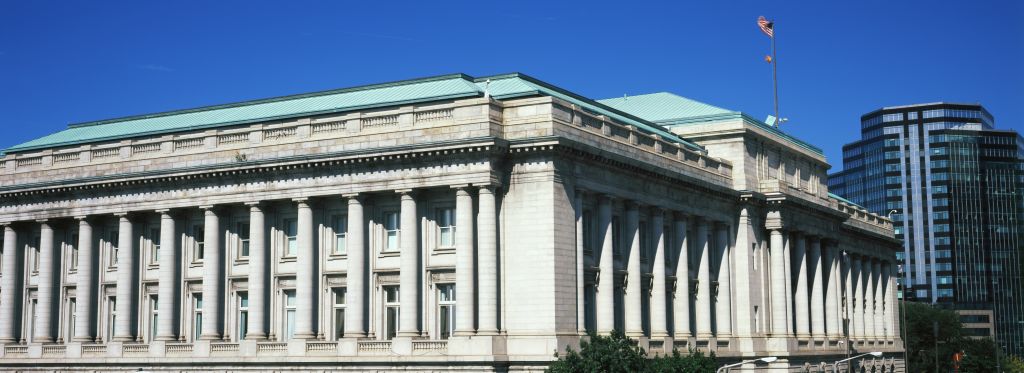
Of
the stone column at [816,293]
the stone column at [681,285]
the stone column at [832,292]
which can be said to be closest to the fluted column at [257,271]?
the stone column at [681,285]

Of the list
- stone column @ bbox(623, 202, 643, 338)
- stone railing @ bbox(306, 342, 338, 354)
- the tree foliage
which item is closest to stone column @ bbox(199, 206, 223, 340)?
stone railing @ bbox(306, 342, 338, 354)

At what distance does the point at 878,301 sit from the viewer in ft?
394

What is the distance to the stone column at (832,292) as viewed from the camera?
337 ft

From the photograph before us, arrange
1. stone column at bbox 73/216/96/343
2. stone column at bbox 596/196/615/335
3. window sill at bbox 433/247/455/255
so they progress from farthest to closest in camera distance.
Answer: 1. stone column at bbox 73/216/96/343
2. stone column at bbox 596/196/615/335
3. window sill at bbox 433/247/455/255

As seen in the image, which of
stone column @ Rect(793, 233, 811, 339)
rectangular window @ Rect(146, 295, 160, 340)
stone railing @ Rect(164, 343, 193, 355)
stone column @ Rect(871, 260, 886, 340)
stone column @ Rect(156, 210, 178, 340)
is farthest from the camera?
stone column @ Rect(871, 260, 886, 340)

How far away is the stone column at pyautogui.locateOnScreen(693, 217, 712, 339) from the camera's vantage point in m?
82.1

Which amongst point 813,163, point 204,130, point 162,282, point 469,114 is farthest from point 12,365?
point 813,163

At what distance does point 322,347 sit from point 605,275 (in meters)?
14.8

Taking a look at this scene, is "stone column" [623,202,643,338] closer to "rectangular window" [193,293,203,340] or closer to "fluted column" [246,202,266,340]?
"fluted column" [246,202,266,340]

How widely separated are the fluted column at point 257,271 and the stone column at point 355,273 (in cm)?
544

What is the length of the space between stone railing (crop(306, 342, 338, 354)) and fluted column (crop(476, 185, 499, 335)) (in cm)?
762

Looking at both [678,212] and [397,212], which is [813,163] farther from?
[397,212]

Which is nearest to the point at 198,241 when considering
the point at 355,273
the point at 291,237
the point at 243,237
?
the point at 243,237

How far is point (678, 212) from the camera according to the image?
8012cm
